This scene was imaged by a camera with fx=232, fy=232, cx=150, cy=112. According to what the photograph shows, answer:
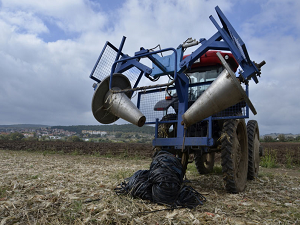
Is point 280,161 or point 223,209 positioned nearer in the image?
point 223,209

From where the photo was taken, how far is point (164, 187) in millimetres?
3387

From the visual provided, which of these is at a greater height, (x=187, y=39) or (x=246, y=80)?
(x=187, y=39)

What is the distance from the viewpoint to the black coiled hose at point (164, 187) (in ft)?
11.0

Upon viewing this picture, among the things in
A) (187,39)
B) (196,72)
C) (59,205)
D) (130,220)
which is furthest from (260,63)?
(59,205)

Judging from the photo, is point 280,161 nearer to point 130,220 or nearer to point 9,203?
point 130,220

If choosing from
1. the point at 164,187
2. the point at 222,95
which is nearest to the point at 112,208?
the point at 164,187

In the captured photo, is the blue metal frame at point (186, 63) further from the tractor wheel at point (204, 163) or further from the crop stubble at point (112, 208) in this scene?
the tractor wheel at point (204, 163)

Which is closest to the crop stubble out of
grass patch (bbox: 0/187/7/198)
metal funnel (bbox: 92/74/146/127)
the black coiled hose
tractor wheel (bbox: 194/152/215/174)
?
grass patch (bbox: 0/187/7/198)

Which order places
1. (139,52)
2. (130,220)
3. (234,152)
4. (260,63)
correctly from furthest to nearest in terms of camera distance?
1. (139,52)
2. (234,152)
3. (260,63)
4. (130,220)

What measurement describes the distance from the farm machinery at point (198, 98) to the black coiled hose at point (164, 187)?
59cm

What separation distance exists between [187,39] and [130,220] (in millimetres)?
3456

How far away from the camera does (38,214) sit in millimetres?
2811

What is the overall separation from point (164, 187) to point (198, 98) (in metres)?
1.50

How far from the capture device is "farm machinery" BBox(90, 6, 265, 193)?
368 centimetres
